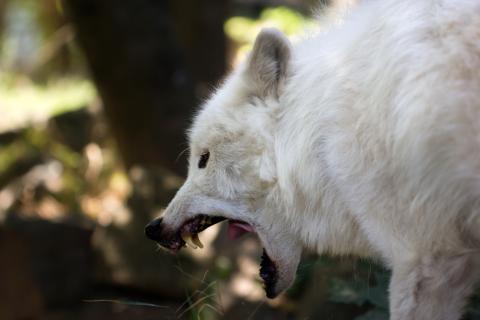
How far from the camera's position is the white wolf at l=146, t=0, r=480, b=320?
9.32ft

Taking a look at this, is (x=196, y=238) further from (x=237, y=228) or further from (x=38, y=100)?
(x=38, y=100)

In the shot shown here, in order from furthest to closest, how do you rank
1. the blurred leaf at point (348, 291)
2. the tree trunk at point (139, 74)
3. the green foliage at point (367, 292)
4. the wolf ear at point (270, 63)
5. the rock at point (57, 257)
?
the tree trunk at point (139, 74) → the rock at point (57, 257) → the blurred leaf at point (348, 291) → the green foliage at point (367, 292) → the wolf ear at point (270, 63)

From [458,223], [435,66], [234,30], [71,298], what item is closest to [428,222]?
[458,223]

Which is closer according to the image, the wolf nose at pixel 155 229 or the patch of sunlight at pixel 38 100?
the wolf nose at pixel 155 229

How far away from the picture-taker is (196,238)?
3941mm

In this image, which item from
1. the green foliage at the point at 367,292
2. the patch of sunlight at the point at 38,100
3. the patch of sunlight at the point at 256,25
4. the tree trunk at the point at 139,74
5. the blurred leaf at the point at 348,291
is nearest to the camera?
the green foliage at the point at 367,292

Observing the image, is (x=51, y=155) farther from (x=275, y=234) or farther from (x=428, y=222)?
(x=428, y=222)

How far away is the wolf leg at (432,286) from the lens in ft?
9.50

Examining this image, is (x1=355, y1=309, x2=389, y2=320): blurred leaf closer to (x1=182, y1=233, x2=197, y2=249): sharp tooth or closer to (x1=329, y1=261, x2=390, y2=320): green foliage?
(x1=329, y1=261, x2=390, y2=320): green foliage

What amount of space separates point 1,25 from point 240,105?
14.0m

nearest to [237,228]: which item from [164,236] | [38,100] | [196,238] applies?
[196,238]

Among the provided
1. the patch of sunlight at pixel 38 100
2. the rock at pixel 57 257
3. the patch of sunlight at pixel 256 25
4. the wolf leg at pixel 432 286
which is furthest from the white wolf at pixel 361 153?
the patch of sunlight at pixel 256 25

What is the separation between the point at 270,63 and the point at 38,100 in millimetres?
11484

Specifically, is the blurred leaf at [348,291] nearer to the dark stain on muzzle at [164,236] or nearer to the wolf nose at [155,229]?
the dark stain on muzzle at [164,236]
